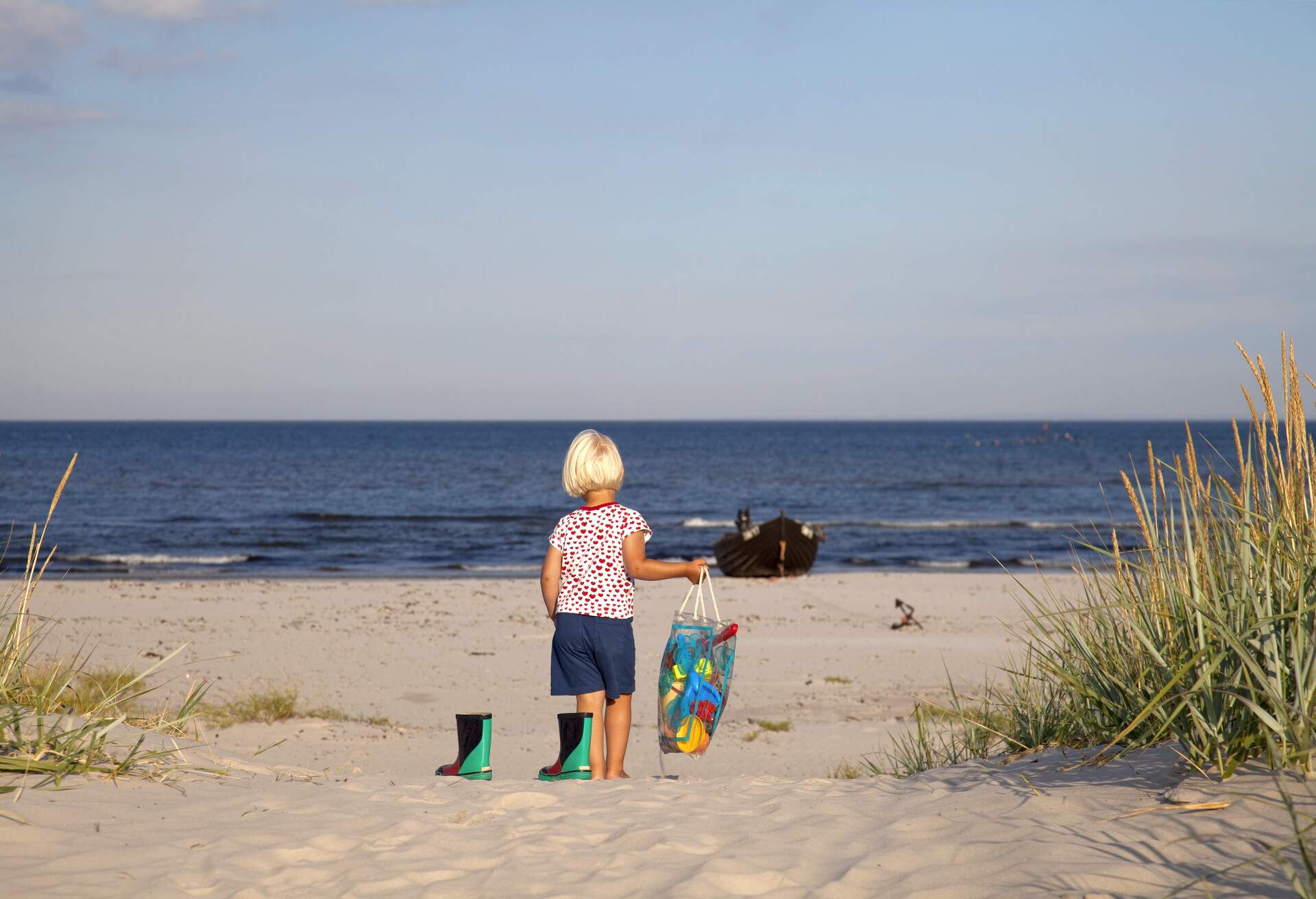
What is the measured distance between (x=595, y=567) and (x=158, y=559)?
2069cm

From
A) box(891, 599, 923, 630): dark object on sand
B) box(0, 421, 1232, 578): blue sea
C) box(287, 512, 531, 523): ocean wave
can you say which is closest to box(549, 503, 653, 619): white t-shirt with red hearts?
box(0, 421, 1232, 578): blue sea

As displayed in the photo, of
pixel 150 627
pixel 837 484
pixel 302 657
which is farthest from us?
pixel 837 484

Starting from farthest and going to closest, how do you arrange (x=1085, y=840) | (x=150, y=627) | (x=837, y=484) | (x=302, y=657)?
1. (x=837, y=484)
2. (x=150, y=627)
3. (x=302, y=657)
4. (x=1085, y=840)

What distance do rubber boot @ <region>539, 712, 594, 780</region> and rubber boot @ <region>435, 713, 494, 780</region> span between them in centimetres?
38

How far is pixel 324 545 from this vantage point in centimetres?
2544

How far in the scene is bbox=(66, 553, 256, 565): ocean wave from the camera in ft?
72.4

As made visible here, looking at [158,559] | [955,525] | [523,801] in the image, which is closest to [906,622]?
[523,801]

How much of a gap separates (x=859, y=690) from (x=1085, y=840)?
238 inches

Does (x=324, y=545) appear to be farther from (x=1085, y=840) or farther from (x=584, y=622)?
(x=1085, y=840)

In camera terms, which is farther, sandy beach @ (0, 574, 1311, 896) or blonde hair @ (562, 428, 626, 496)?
blonde hair @ (562, 428, 626, 496)

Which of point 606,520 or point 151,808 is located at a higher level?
point 606,520

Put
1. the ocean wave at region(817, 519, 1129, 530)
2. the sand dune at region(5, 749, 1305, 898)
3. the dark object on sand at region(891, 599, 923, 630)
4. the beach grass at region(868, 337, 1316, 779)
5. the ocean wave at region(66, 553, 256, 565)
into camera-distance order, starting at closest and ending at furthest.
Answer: the sand dune at region(5, 749, 1305, 898) → the beach grass at region(868, 337, 1316, 779) → the dark object on sand at region(891, 599, 923, 630) → the ocean wave at region(66, 553, 256, 565) → the ocean wave at region(817, 519, 1129, 530)

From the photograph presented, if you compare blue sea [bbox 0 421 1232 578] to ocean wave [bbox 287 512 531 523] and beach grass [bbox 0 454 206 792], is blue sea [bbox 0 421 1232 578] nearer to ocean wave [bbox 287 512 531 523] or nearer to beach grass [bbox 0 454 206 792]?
ocean wave [bbox 287 512 531 523]

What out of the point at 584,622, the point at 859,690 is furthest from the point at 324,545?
the point at 584,622
